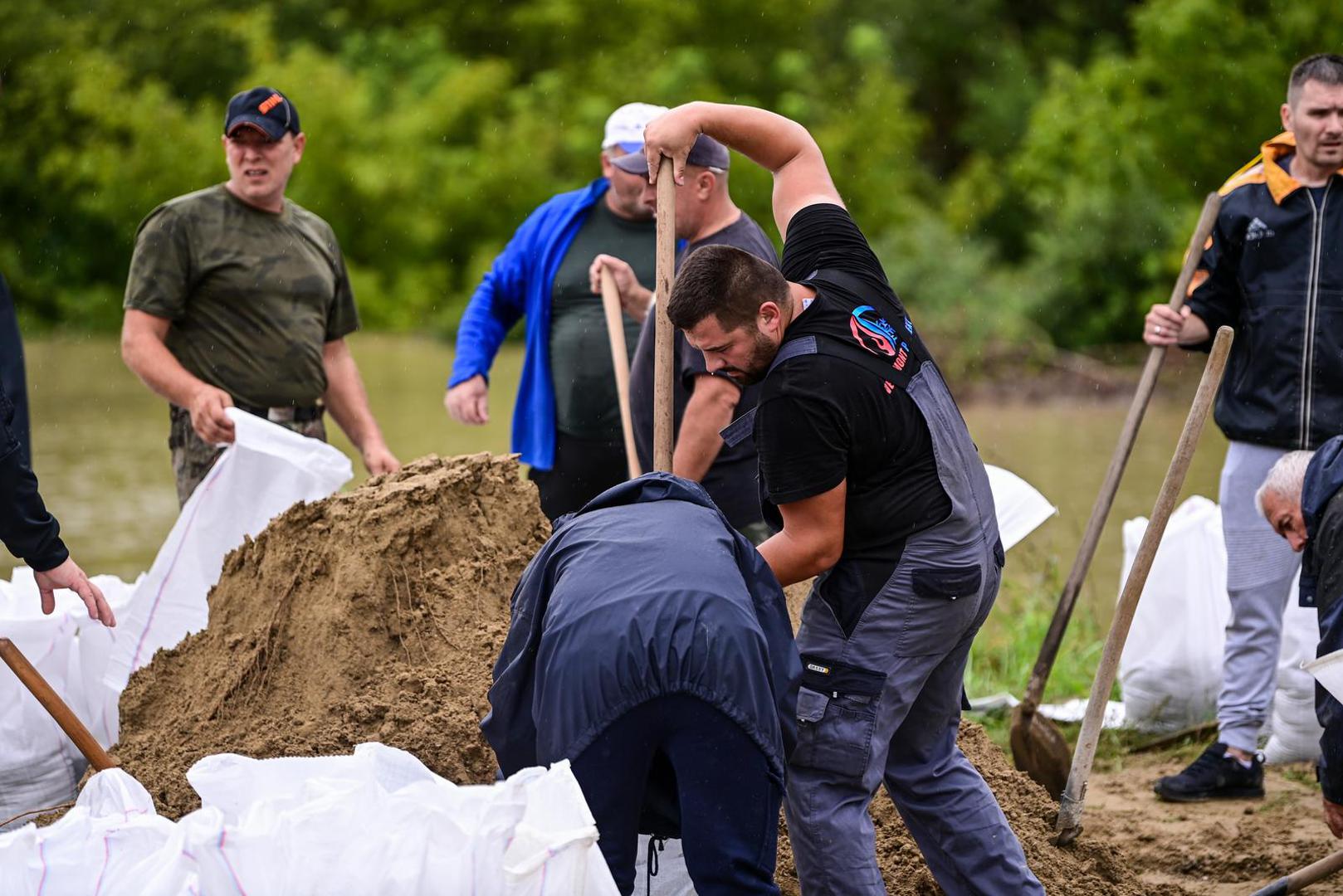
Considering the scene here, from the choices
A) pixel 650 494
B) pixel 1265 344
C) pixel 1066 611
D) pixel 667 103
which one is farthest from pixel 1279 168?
pixel 667 103

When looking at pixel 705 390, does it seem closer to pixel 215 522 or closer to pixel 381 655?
pixel 381 655

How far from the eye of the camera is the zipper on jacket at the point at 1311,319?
15.0 ft

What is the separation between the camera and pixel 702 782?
2.75 meters

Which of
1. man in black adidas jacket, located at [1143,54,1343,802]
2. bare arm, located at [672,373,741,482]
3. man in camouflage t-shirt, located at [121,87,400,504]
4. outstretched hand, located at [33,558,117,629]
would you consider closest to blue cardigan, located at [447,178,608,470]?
man in camouflage t-shirt, located at [121,87,400,504]

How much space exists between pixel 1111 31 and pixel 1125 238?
13663 mm

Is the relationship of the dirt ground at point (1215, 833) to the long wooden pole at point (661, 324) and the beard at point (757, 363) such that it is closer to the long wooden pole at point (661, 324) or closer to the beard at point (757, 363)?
the long wooden pole at point (661, 324)

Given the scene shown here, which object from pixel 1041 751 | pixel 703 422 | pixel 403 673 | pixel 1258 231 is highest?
pixel 1258 231

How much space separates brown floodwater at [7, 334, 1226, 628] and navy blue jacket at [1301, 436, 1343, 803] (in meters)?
3.27

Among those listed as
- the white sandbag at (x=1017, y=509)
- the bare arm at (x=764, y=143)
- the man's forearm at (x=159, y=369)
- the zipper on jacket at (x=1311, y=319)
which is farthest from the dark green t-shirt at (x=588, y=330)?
the zipper on jacket at (x=1311, y=319)

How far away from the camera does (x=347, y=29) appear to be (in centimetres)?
2939

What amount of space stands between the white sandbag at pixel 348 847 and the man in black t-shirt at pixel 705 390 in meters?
1.54

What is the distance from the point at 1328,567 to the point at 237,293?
3.46 m

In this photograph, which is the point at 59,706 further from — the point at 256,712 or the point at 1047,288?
the point at 1047,288

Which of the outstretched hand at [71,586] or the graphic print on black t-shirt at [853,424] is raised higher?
the graphic print on black t-shirt at [853,424]
